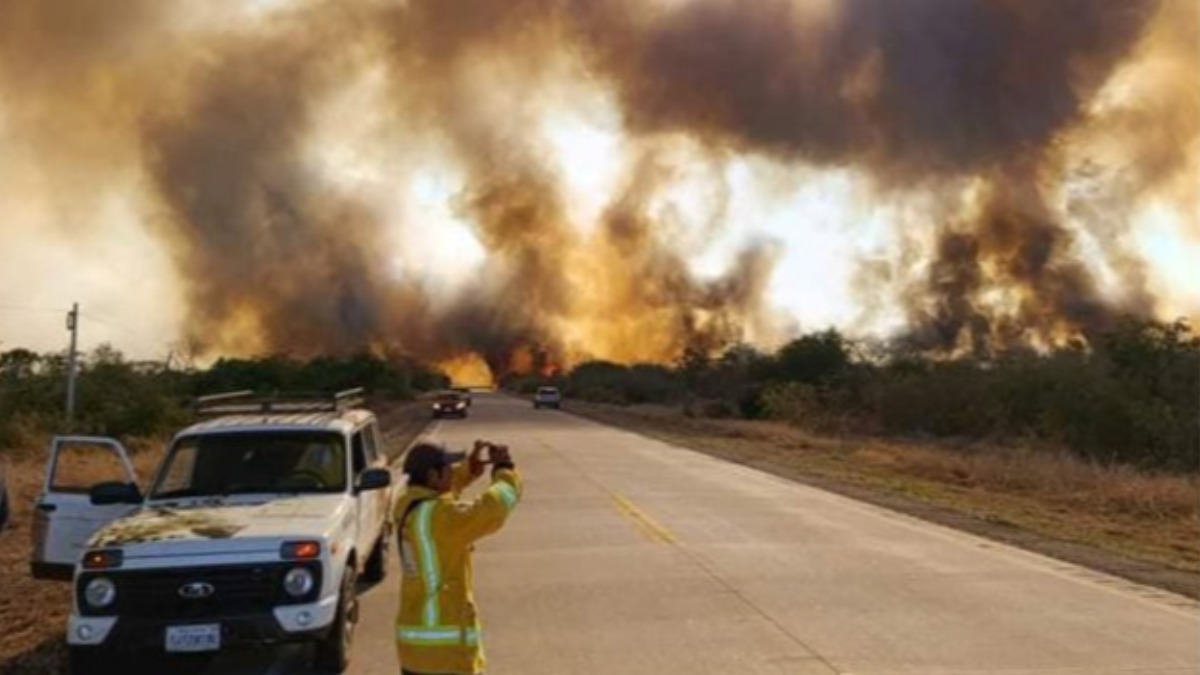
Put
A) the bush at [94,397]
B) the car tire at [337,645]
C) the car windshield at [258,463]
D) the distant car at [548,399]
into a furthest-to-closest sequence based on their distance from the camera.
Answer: the distant car at [548,399]
the bush at [94,397]
the car windshield at [258,463]
the car tire at [337,645]

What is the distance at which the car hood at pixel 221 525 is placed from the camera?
8.11 meters

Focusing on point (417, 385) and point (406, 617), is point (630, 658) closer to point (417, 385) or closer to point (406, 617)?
point (406, 617)

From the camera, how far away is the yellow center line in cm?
1639

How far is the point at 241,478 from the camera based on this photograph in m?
10.1

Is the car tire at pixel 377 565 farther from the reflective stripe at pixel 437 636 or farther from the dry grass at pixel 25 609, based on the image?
the reflective stripe at pixel 437 636

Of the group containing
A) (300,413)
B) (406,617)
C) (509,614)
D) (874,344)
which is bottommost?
(509,614)

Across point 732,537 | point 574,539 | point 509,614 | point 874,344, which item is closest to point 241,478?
point 509,614

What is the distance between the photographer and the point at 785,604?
11.1 metres

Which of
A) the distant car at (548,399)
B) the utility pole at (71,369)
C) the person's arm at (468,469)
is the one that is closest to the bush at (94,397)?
A: the utility pole at (71,369)

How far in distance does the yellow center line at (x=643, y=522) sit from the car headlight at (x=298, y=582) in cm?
816

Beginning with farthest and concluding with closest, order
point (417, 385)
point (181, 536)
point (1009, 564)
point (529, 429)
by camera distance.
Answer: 1. point (417, 385)
2. point (529, 429)
3. point (1009, 564)
4. point (181, 536)

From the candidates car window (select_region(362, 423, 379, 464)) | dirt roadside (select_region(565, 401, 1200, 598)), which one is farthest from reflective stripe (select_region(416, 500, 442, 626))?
dirt roadside (select_region(565, 401, 1200, 598))

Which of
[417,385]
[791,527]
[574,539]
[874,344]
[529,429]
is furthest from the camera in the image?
[417,385]

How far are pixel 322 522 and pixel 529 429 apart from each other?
152 ft
